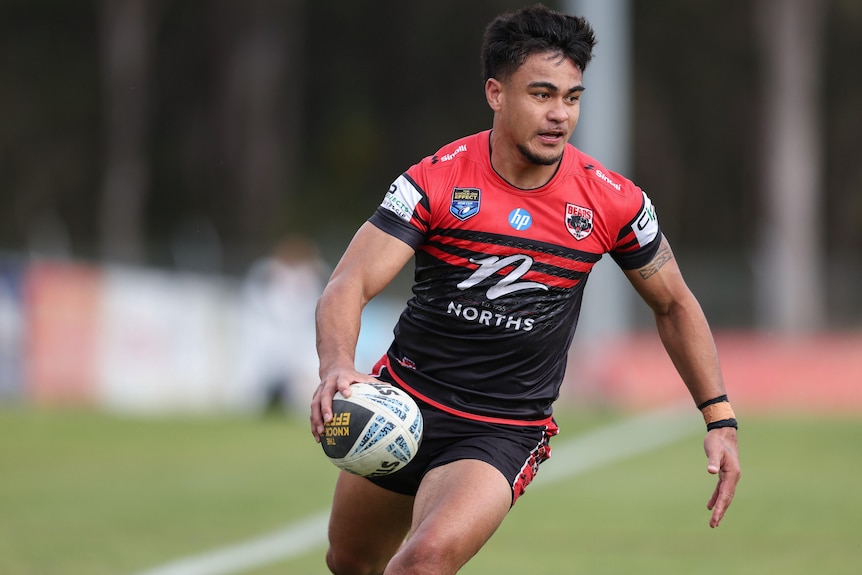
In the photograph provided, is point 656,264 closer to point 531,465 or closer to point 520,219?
point 520,219

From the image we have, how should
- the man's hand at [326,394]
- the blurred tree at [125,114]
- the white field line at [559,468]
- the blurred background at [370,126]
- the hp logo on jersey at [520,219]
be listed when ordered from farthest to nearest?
1. the blurred tree at [125,114]
2. the blurred background at [370,126]
3. the white field line at [559,468]
4. the hp logo on jersey at [520,219]
5. the man's hand at [326,394]

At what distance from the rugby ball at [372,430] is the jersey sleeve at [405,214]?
62cm

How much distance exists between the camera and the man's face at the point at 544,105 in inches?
229

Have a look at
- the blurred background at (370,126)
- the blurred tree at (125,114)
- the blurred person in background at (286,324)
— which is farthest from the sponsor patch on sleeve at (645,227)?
the blurred tree at (125,114)

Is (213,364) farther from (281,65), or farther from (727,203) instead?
(727,203)

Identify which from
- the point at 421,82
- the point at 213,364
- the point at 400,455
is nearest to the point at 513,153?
the point at 400,455

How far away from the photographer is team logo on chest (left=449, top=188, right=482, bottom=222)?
588 centimetres

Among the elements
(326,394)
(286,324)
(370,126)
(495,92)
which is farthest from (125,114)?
(326,394)

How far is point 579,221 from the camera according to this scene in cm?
597

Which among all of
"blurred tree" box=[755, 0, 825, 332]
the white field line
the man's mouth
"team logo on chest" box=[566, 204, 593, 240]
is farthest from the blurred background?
the man's mouth

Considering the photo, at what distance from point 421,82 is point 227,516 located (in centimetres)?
3716

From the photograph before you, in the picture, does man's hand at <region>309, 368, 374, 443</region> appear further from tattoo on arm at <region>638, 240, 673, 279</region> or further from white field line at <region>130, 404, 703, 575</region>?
white field line at <region>130, 404, 703, 575</region>

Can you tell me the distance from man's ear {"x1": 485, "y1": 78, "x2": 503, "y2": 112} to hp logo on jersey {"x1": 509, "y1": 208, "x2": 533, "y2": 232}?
1.42ft

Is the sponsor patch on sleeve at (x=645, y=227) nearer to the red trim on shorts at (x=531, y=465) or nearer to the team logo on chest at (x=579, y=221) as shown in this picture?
the team logo on chest at (x=579, y=221)
